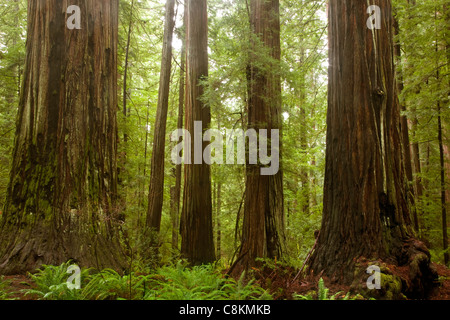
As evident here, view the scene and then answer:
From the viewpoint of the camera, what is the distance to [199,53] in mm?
8688

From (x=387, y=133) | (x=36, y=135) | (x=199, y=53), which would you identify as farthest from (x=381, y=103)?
(x=199, y=53)

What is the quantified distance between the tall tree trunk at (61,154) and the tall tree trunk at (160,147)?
458 centimetres

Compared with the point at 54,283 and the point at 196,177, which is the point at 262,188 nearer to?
the point at 196,177

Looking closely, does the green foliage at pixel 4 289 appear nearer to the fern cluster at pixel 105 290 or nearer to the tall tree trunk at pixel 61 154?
the fern cluster at pixel 105 290

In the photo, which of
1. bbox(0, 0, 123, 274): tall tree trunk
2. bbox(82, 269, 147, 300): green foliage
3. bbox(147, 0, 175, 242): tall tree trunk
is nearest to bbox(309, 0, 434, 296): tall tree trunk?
bbox(82, 269, 147, 300): green foliage

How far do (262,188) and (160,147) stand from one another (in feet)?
15.1

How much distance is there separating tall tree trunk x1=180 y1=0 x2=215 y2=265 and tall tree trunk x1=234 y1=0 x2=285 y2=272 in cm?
190

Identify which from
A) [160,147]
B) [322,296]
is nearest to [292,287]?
[322,296]

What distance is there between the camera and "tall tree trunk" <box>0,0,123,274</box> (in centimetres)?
383

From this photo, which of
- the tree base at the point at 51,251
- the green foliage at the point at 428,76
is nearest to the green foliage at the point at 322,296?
the tree base at the point at 51,251

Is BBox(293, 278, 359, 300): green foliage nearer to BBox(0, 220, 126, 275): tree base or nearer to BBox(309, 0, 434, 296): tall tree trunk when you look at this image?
BBox(309, 0, 434, 296): tall tree trunk

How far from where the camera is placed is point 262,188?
6.26m
